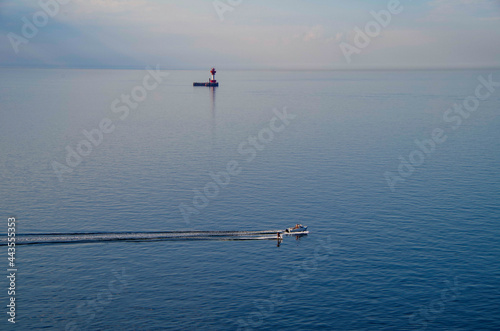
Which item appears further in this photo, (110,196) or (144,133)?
(144,133)

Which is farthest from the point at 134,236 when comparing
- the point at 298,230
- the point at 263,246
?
the point at 298,230

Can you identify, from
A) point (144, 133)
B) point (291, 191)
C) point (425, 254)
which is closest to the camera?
point (425, 254)

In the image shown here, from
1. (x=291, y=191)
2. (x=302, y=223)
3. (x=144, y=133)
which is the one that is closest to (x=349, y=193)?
(x=291, y=191)

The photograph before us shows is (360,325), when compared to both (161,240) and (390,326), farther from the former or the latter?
(161,240)

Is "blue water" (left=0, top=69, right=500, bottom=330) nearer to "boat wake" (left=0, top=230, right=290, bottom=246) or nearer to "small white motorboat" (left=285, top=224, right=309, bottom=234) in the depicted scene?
"small white motorboat" (left=285, top=224, right=309, bottom=234)

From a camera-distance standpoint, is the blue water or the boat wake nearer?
the blue water

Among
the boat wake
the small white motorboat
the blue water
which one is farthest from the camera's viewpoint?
the small white motorboat

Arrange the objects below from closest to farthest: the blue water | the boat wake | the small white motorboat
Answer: the blue water, the boat wake, the small white motorboat

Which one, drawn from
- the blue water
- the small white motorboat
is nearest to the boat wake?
the small white motorboat

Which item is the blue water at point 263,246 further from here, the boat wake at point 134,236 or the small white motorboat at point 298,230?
the boat wake at point 134,236
